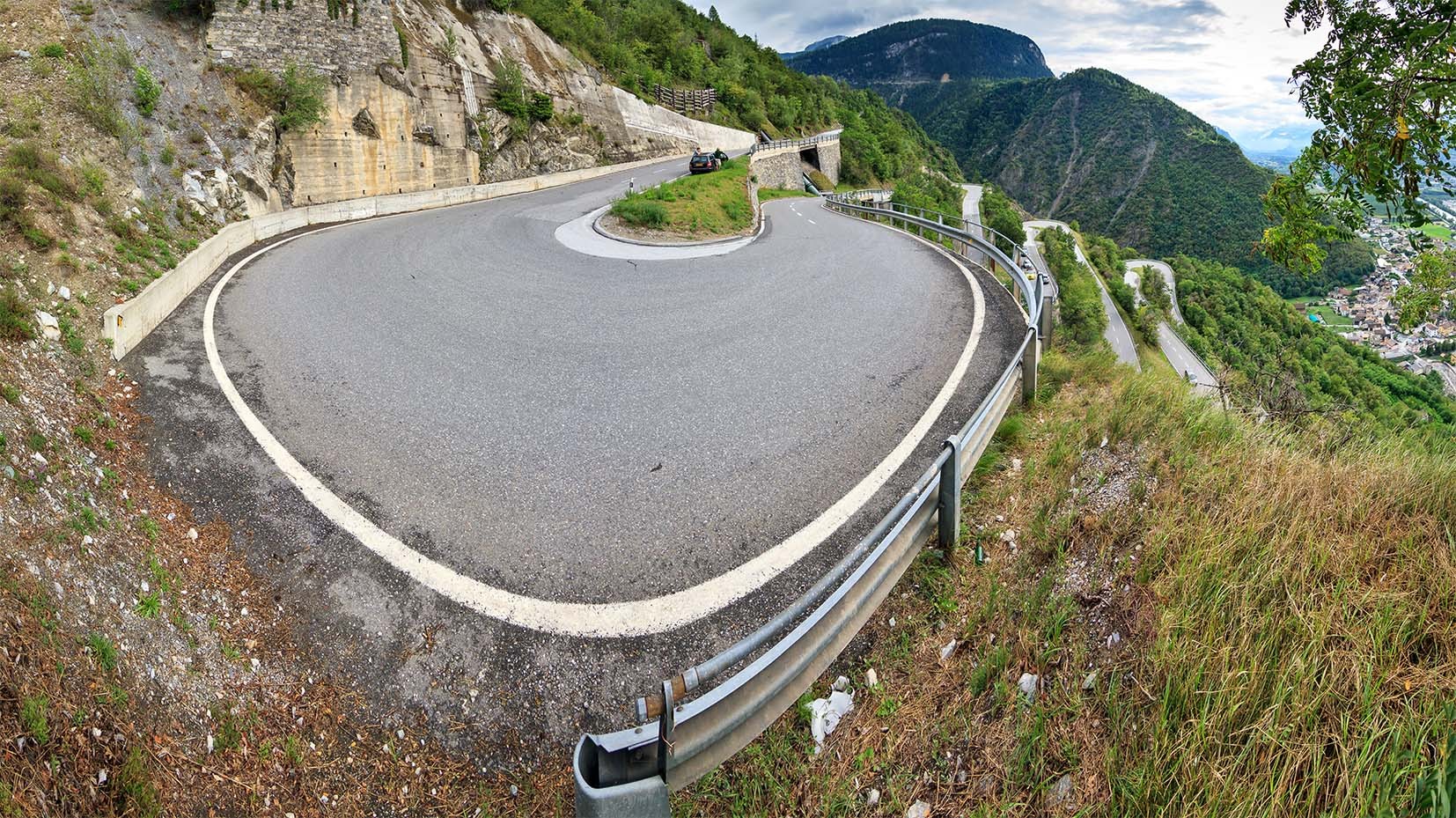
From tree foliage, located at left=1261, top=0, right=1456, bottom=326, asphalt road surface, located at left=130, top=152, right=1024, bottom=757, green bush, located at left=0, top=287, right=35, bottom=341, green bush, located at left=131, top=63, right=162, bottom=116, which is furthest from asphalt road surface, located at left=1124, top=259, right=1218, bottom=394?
green bush, located at left=131, top=63, right=162, bottom=116

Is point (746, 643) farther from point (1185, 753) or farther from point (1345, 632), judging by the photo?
point (1345, 632)

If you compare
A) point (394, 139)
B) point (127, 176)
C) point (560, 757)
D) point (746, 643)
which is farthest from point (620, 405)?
point (394, 139)

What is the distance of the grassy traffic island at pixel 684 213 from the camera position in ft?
61.8

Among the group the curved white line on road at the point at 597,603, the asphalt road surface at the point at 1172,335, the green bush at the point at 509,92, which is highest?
the green bush at the point at 509,92

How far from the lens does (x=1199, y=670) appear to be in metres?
2.68

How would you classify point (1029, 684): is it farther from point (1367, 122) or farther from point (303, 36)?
point (303, 36)

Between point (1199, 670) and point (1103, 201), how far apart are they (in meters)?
157

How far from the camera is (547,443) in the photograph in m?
6.07

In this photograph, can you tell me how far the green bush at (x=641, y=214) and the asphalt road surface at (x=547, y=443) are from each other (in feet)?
24.9

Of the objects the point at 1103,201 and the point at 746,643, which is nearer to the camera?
the point at 746,643

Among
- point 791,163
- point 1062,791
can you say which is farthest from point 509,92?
point 1062,791

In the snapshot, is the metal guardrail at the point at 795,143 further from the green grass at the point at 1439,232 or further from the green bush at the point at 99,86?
the green grass at the point at 1439,232

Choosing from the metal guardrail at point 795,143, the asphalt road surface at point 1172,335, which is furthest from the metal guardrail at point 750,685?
the metal guardrail at point 795,143

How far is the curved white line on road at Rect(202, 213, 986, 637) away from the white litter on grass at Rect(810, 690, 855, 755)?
0.93 meters
